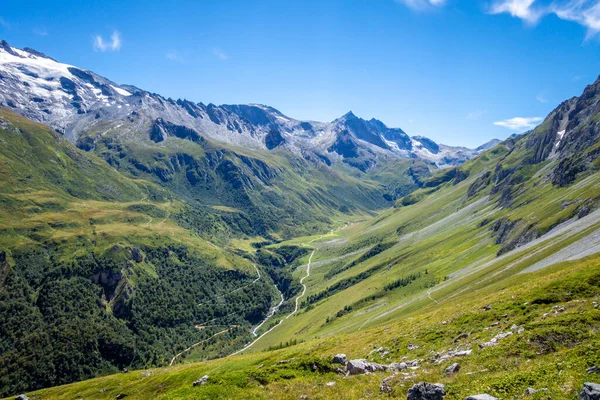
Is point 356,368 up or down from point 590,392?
down

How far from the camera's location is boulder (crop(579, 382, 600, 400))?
16378mm

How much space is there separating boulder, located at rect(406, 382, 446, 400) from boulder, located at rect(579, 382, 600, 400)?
8059mm

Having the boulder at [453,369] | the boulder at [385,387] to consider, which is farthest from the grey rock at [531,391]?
the boulder at [385,387]

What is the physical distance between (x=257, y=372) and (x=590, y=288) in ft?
142

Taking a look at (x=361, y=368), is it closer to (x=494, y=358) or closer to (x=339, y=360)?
(x=339, y=360)

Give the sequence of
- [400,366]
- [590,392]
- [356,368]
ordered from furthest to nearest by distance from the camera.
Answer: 1. [400,366]
2. [356,368]
3. [590,392]

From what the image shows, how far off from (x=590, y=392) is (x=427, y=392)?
953 cm

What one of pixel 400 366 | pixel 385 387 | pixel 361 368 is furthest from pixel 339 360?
pixel 385 387

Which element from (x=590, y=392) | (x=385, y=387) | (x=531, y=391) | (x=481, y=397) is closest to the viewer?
(x=590, y=392)

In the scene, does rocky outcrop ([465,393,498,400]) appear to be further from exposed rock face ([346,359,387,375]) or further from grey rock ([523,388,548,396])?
exposed rock face ([346,359,387,375])

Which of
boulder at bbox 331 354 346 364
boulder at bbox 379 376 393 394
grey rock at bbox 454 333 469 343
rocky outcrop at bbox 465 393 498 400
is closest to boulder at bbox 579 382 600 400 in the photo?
rocky outcrop at bbox 465 393 498 400

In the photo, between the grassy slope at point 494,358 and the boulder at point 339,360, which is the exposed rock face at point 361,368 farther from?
the boulder at point 339,360

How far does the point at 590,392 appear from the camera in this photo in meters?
16.6

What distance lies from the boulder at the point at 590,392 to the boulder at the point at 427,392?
8.06 m
